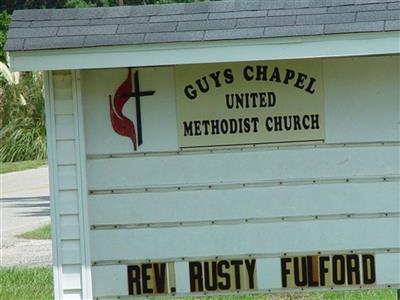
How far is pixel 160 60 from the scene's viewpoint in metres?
6.81

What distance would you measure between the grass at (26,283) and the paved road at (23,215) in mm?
869

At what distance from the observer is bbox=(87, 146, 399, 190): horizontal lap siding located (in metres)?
7.11

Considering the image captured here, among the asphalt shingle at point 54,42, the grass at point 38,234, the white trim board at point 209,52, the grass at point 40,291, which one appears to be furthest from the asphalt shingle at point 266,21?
the grass at point 38,234

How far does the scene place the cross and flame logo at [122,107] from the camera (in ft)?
23.3

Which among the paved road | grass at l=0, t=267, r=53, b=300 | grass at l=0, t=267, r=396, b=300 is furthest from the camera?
the paved road

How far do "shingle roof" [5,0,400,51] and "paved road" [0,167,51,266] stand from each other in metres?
4.80

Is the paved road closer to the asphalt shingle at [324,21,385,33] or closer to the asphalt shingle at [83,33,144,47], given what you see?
the asphalt shingle at [83,33,144,47]

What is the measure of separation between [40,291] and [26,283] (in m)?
0.48

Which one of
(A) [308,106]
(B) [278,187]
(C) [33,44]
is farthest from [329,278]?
(C) [33,44]

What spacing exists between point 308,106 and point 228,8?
80 cm

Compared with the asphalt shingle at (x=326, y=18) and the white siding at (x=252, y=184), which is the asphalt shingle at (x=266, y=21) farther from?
the white siding at (x=252, y=184)

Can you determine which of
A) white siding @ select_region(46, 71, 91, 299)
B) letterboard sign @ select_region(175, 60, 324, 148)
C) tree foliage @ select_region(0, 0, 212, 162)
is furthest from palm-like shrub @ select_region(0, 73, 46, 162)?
letterboard sign @ select_region(175, 60, 324, 148)

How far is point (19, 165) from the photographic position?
2709 centimetres

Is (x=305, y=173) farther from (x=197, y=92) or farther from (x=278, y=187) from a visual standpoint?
(x=197, y=92)
